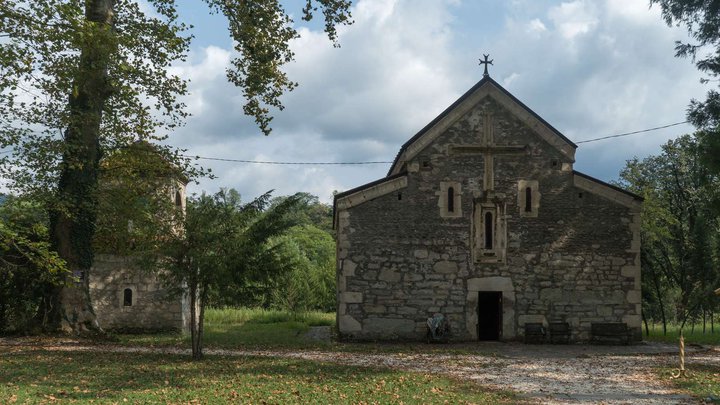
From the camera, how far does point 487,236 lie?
20891 millimetres

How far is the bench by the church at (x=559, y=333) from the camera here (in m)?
20.5

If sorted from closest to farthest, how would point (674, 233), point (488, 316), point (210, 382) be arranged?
point (210, 382) < point (488, 316) < point (674, 233)

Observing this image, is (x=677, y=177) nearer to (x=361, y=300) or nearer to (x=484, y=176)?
(x=484, y=176)

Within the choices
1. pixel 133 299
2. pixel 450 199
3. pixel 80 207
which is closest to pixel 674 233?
pixel 450 199

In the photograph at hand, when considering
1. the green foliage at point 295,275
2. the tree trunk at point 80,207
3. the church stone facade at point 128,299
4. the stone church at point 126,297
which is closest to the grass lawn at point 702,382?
the green foliage at point 295,275

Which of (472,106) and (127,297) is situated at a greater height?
(472,106)

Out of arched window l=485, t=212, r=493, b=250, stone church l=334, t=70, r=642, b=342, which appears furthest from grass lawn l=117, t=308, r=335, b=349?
arched window l=485, t=212, r=493, b=250

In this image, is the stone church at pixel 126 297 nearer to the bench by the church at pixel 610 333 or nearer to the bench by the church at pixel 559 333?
the bench by the church at pixel 559 333

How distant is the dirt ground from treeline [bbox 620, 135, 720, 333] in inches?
268

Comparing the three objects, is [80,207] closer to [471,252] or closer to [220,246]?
[220,246]

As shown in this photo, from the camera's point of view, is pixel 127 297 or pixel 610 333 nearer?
pixel 610 333

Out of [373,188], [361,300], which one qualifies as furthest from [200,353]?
[373,188]

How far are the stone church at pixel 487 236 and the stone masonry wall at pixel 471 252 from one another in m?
0.03

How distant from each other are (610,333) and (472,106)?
817 cm
